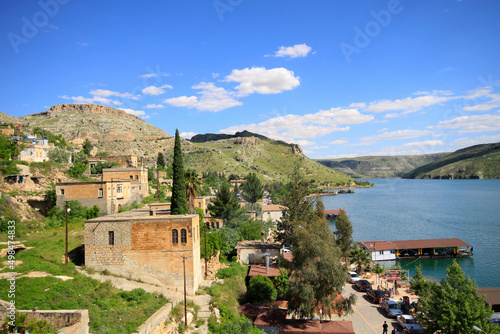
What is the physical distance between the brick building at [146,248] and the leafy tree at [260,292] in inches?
207

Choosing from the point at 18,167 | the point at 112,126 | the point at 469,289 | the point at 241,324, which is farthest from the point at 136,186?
the point at 112,126

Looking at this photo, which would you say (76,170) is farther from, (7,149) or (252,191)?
(252,191)

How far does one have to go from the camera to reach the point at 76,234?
27.4m

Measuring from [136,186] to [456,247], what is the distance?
50146 mm

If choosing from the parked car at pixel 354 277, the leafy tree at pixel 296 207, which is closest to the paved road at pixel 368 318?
the parked car at pixel 354 277

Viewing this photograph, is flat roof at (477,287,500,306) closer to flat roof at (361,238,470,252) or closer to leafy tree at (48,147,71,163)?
flat roof at (361,238,470,252)

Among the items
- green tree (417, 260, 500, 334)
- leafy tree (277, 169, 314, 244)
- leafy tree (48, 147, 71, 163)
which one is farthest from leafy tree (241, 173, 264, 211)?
green tree (417, 260, 500, 334)

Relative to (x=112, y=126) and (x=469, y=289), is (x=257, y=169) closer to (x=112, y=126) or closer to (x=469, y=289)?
(x=112, y=126)

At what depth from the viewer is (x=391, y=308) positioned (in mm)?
24766

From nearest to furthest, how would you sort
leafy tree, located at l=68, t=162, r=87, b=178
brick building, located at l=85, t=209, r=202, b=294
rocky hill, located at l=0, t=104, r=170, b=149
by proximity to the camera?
1. brick building, located at l=85, t=209, r=202, b=294
2. leafy tree, located at l=68, t=162, r=87, b=178
3. rocky hill, located at l=0, t=104, r=170, b=149

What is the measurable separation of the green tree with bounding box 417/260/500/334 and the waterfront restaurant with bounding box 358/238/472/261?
28.6m

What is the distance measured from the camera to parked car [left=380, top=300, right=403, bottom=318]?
24.0 metres

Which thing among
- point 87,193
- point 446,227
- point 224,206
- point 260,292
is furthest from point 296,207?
point 446,227

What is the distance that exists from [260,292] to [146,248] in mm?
9658
